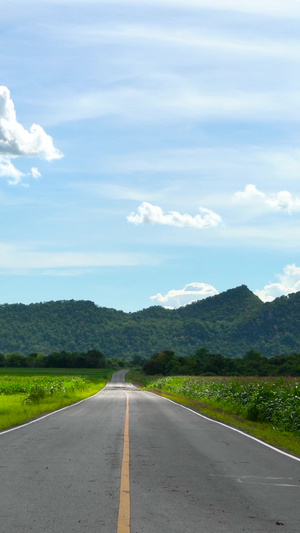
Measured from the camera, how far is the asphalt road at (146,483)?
7.94m

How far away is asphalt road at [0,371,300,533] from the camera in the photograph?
7.94 meters

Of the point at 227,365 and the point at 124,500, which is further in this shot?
the point at 227,365

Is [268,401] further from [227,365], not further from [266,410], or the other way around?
[227,365]

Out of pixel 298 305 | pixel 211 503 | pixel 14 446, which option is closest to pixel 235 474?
pixel 211 503

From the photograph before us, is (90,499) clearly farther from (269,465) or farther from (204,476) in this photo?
(269,465)

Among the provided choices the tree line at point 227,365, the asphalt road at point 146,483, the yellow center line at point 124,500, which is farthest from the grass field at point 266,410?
the tree line at point 227,365

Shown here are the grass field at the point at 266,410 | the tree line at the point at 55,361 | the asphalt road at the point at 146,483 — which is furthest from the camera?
the tree line at the point at 55,361

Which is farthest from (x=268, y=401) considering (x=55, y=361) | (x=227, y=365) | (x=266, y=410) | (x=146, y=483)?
(x=55, y=361)

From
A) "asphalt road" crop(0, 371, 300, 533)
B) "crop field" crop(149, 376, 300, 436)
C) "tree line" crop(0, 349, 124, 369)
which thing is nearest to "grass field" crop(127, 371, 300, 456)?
"crop field" crop(149, 376, 300, 436)

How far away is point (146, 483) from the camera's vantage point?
1071cm

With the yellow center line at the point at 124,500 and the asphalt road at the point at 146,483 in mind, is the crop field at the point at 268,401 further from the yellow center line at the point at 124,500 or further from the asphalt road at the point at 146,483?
the yellow center line at the point at 124,500

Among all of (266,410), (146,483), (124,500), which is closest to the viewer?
(124,500)

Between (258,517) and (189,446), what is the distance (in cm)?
823

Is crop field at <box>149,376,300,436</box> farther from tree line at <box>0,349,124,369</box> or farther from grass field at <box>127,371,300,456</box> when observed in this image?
tree line at <box>0,349,124,369</box>
